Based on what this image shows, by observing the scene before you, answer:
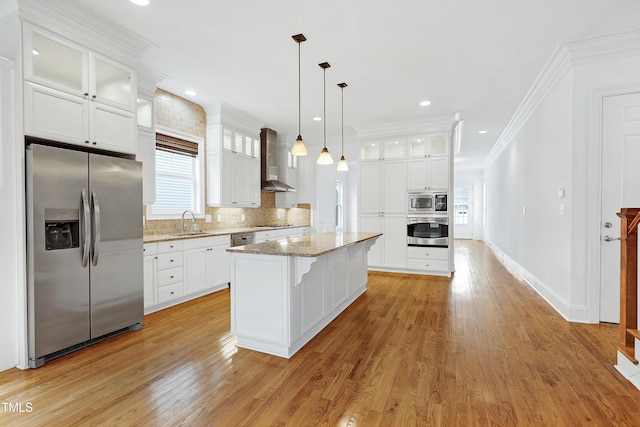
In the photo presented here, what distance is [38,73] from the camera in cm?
241

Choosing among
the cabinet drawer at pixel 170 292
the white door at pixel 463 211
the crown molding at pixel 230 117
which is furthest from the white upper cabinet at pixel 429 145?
the white door at pixel 463 211

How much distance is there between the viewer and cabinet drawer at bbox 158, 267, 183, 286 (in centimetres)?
365

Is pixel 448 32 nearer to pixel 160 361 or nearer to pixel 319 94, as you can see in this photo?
pixel 319 94

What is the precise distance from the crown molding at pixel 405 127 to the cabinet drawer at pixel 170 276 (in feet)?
13.2

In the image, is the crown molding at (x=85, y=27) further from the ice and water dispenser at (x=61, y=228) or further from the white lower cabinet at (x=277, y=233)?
the white lower cabinet at (x=277, y=233)

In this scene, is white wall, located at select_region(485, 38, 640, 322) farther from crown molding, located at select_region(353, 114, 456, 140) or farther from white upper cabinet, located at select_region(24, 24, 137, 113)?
white upper cabinet, located at select_region(24, 24, 137, 113)

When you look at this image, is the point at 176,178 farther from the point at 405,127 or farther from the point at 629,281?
the point at 629,281

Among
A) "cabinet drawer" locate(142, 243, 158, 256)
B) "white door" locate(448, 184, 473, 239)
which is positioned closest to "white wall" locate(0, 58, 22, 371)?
"cabinet drawer" locate(142, 243, 158, 256)

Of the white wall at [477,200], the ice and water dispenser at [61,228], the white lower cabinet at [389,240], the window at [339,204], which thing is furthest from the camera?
the white wall at [477,200]

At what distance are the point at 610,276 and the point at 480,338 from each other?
1.54m

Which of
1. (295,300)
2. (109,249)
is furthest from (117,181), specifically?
(295,300)

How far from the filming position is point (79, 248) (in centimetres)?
260

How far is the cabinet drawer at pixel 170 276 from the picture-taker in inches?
144

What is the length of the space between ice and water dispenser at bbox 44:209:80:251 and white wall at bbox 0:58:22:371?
6.6 inches
